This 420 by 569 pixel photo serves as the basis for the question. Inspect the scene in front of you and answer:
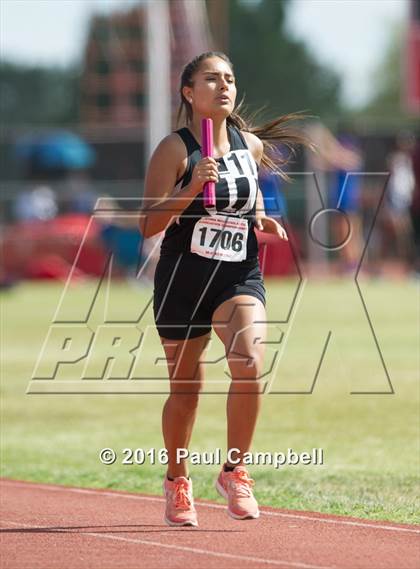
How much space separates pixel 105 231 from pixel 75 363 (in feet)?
56.4

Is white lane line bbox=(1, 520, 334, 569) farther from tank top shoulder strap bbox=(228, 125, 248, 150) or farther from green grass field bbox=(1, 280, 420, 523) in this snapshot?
tank top shoulder strap bbox=(228, 125, 248, 150)

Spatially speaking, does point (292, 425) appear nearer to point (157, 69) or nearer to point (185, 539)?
point (185, 539)

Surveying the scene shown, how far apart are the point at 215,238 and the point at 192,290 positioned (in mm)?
295

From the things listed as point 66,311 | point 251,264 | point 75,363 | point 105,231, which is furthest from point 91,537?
point 105,231

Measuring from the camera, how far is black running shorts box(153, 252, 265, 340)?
304 inches

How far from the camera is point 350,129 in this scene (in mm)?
45781

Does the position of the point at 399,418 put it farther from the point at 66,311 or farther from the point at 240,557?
the point at 66,311

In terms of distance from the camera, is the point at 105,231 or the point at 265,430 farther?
the point at 105,231

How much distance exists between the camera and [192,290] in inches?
305

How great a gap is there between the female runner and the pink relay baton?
43 millimetres

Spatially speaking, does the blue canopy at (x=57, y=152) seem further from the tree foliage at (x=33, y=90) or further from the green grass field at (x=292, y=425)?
the tree foliage at (x=33, y=90)

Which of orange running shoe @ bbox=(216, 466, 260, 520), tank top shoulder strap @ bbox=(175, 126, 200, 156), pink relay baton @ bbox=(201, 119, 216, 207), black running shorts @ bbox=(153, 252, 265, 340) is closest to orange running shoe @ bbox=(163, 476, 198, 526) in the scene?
orange running shoe @ bbox=(216, 466, 260, 520)

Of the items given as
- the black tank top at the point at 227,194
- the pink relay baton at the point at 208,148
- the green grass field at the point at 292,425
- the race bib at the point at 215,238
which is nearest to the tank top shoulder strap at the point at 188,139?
the black tank top at the point at 227,194

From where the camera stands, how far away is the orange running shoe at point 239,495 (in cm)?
769
